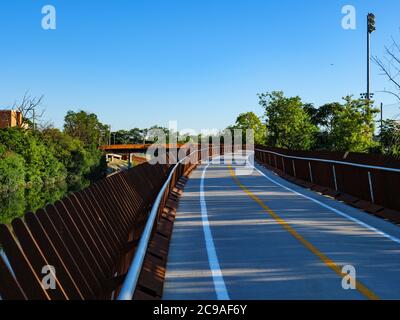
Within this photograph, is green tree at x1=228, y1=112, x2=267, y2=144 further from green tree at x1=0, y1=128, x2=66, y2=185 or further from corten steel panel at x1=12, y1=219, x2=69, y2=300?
corten steel panel at x1=12, y1=219, x2=69, y2=300

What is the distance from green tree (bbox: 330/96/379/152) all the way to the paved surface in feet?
160

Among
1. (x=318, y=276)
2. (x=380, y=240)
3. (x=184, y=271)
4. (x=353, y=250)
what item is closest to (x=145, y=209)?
(x=184, y=271)

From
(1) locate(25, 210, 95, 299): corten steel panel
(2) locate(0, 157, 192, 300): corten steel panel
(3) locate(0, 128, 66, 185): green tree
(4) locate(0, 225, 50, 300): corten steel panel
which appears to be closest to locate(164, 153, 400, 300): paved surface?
(2) locate(0, 157, 192, 300): corten steel panel

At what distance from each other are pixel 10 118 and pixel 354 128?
219 ft

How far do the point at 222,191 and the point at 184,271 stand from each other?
44.3ft

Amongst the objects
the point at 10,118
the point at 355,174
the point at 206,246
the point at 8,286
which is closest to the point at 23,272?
the point at 8,286

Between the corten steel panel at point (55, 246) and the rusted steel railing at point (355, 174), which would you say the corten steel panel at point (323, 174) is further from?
the corten steel panel at point (55, 246)

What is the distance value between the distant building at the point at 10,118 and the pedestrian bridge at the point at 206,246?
298 feet

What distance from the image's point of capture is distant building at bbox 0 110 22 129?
337 ft

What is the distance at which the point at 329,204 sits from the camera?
17.4m

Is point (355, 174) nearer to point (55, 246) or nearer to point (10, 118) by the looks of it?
point (55, 246)

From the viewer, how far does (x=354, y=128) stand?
6506 centimetres

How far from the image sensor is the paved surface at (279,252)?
7.45 m

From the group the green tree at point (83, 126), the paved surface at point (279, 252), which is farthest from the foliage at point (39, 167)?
the green tree at point (83, 126)
